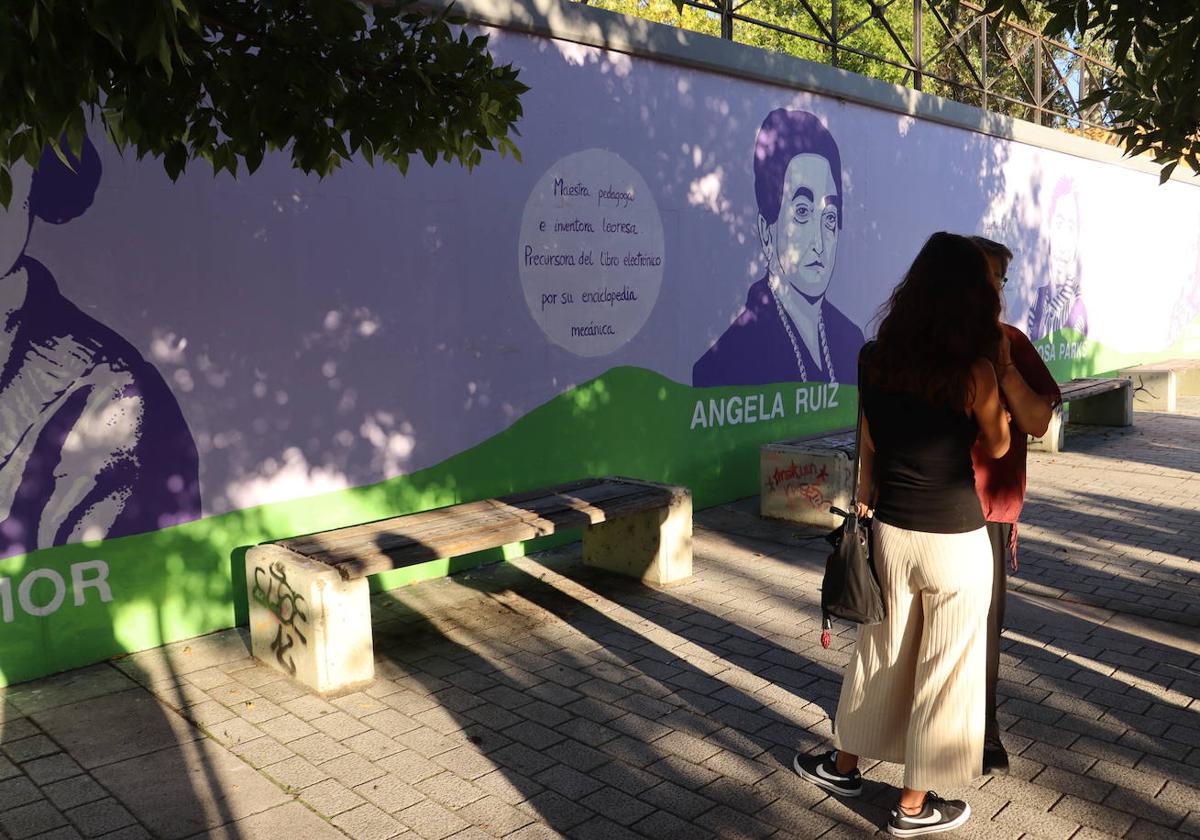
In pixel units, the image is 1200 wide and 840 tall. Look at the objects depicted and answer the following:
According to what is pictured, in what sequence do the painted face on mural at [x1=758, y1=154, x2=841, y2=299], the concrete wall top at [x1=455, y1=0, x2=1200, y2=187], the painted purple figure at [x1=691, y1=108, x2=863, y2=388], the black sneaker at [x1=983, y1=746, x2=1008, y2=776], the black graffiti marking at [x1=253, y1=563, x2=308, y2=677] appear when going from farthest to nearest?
the painted face on mural at [x1=758, y1=154, x2=841, y2=299] → the painted purple figure at [x1=691, y1=108, x2=863, y2=388] → the concrete wall top at [x1=455, y1=0, x2=1200, y2=187] → the black graffiti marking at [x1=253, y1=563, x2=308, y2=677] → the black sneaker at [x1=983, y1=746, x2=1008, y2=776]

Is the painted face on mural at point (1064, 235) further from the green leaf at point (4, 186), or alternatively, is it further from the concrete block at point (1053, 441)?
the green leaf at point (4, 186)

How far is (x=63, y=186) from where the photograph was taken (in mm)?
5008

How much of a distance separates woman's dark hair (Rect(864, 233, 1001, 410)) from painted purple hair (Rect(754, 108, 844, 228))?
222 inches

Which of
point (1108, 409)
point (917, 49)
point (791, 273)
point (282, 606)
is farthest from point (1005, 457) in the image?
point (1108, 409)

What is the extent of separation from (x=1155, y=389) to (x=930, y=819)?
43.1 feet


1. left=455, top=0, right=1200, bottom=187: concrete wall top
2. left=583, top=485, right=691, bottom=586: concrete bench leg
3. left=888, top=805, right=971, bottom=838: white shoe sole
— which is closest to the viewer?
left=888, top=805, right=971, bottom=838: white shoe sole

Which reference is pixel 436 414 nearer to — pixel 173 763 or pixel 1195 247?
pixel 173 763

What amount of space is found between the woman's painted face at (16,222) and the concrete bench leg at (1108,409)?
1187 centimetres

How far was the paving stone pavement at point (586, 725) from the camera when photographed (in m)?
3.81

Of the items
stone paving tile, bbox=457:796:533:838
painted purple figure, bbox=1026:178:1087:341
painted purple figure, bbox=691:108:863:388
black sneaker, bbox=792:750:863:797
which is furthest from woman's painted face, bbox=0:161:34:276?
painted purple figure, bbox=1026:178:1087:341

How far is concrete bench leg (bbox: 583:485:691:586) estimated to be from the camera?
6.45 metres

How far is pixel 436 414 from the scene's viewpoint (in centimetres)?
661

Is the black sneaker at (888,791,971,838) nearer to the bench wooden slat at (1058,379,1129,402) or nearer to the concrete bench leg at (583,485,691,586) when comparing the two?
the concrete bench leg at (583,485,691,586)

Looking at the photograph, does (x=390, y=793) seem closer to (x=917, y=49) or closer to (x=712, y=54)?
(x=712, y=54)
